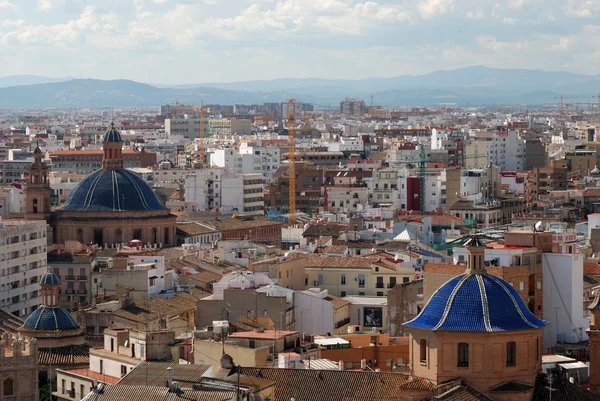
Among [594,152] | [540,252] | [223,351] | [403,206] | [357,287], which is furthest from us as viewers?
[594,152]

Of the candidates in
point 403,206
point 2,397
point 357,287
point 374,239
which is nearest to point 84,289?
point 357,287

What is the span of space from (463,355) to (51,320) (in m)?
18.1

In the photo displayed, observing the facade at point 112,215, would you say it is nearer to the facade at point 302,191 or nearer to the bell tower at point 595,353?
the facade at point 302,191

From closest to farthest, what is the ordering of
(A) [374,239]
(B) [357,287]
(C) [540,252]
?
(C) [540,252], (B) [357,287], (A) [374,239]

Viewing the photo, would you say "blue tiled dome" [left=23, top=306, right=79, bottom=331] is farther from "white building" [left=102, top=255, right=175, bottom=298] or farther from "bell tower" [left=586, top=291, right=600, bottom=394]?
"bell tower" [left=586, top=291, right=600, bottom=394]

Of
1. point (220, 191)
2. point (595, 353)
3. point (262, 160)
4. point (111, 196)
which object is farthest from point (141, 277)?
point (262, 160)

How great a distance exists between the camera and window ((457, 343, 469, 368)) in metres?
36.3

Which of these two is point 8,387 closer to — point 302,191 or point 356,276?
point 356,276

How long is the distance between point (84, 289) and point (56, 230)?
18782 mm

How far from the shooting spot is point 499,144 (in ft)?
553

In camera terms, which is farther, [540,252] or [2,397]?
[540,252]

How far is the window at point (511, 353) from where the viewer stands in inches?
1435

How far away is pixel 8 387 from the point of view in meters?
44.8

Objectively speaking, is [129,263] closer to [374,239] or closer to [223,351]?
[374,239]
